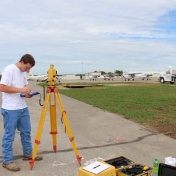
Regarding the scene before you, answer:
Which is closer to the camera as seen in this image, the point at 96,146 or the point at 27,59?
the point at 27,59

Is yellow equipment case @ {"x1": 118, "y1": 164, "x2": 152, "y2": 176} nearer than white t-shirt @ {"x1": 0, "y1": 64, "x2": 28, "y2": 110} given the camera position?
Yes

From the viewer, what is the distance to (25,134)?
468cm

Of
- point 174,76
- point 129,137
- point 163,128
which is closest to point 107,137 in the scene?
point 129,137

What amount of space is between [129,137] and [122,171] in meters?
2.79

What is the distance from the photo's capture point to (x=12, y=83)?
4332mm

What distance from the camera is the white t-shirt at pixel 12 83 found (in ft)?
14.0

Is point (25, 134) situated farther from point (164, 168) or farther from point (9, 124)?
point (164, 168)

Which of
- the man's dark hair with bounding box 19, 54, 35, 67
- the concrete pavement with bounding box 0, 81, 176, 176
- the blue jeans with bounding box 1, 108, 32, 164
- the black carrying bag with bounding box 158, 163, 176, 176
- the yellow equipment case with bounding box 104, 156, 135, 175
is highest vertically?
the man's dark hair with bounding box 19, 54, 35, 67

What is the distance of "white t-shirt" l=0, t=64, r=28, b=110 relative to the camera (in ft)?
14.0

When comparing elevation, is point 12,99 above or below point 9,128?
above

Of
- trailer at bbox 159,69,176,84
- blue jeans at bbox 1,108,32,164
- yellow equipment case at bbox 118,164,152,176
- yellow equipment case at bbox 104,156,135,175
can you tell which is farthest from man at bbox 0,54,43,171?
trailer at bbox 159,69,176,84

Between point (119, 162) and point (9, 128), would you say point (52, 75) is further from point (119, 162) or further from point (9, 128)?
point (119, 162)

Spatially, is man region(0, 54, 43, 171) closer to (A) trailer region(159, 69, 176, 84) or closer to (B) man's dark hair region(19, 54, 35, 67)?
(B) man's dark hair region(19, 54, 35, 67)

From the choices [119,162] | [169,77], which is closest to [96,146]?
[119,162]
